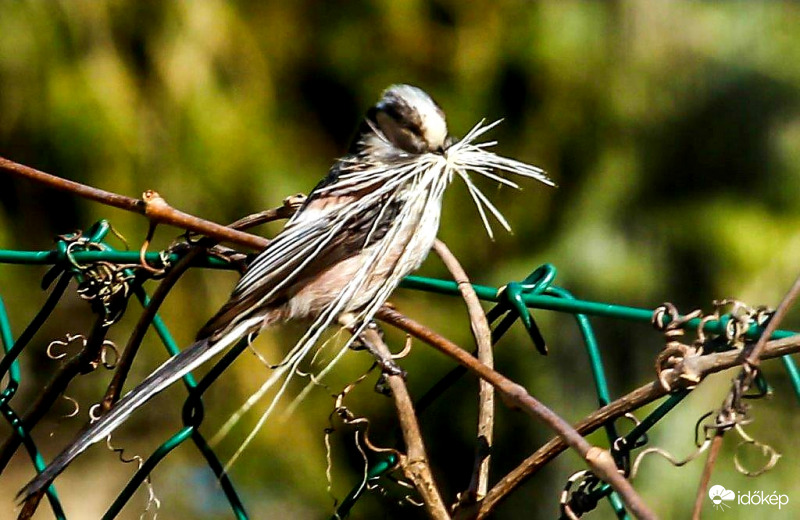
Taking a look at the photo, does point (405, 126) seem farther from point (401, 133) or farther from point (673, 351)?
point (673, 351)

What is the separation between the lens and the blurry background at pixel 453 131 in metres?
3.83

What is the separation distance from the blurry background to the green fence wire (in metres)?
2.02

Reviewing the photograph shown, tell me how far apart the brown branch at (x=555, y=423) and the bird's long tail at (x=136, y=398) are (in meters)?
0.51

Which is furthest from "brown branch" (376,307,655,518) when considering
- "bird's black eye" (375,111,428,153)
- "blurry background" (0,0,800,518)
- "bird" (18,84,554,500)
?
"blurry background" (0,0,800,518)

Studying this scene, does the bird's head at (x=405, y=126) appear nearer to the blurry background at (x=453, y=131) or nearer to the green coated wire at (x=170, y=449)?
the green coated wire at (x=170, y=449)

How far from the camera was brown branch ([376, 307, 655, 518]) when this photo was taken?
4.06 ft

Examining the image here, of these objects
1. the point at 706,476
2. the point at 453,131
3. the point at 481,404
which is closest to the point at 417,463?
the point at 481,404

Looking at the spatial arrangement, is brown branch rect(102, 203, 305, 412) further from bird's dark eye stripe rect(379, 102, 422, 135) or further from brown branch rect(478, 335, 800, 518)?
brown branch rect(478, 335, 800, 518)

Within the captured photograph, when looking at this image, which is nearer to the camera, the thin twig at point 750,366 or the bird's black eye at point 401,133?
the thin twig at point 750,366

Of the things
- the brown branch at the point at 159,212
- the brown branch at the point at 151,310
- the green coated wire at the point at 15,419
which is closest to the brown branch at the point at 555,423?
the brown branch at the point at 159,212

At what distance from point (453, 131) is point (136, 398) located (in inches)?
97.5

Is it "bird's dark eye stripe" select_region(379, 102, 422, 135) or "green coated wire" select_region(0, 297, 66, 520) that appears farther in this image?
"bird's dark eye stripe" select_region(379, 102, 422, 135)

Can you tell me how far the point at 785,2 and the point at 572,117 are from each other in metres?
0.86

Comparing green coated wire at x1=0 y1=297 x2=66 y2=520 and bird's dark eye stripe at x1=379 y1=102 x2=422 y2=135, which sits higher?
bird's dark eye stripe at x1=379 y1=102 x2=422 y2=135
